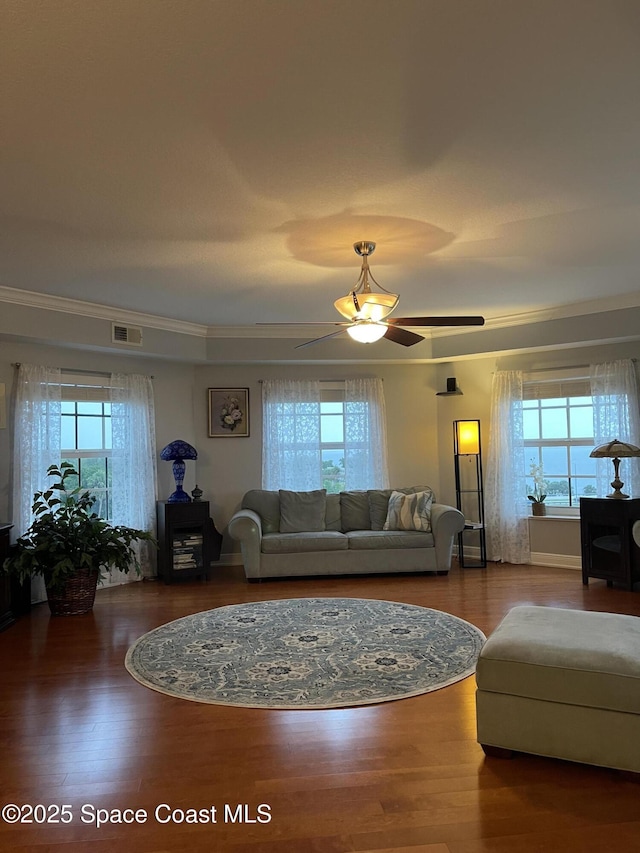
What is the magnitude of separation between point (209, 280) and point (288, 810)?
3.77m

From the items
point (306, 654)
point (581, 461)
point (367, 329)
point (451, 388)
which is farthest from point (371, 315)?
point (581, 461)

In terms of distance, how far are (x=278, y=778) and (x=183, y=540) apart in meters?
4.02

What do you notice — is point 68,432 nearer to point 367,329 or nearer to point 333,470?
point 333,470

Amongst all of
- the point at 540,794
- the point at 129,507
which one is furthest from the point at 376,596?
the point at 540,794

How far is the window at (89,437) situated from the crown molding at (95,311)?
0.77m

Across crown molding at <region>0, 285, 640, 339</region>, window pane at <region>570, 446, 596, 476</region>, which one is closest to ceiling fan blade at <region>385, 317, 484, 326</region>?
crown molding at <region>0, 285, 640, 339</region>

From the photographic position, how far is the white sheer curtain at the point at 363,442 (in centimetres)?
746

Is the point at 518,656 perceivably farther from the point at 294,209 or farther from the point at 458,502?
the point at 458,502

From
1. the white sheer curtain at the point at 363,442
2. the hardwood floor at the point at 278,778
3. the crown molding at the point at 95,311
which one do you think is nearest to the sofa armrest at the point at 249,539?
the white sheer curtain at the point at 363,442

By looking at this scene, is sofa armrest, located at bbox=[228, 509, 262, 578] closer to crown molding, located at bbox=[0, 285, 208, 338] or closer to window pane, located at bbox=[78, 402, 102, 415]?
window pane, located at bbox=[78, 402, 102, 415]

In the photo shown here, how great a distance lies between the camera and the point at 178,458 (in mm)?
6508

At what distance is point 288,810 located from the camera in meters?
2.35

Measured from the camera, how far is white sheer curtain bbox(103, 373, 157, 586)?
21.1 feet

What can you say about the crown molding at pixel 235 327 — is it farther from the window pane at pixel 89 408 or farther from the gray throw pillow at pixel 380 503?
the gray throw pillow at pixel 380 503
